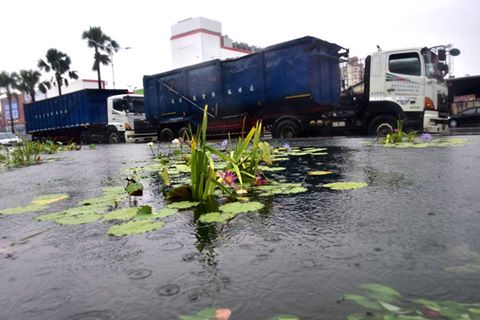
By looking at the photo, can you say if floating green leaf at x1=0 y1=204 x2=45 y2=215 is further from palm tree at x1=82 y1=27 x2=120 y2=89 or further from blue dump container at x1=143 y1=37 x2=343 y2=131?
palm tree at x1=82 y1=27 x2=120 y2=89

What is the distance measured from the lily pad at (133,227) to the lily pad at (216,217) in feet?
0.63

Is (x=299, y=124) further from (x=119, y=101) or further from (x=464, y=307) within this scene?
(x=464, y=307)

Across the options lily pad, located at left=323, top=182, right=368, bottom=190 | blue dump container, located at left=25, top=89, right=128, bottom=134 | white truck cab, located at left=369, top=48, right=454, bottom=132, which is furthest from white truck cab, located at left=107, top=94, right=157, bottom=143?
lily pad, located at left=323, top=182, right=368, bottom=190

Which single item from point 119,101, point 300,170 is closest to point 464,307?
point 300,170

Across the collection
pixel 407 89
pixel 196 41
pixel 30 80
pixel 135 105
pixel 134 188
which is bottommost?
pixel 134 188

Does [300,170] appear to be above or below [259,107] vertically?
below

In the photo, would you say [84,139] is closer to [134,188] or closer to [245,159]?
[245,159]

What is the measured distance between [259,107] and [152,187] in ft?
29.3

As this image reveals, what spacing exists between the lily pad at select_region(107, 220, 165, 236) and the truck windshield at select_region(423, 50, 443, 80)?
8940mm

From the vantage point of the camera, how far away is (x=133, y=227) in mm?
1638

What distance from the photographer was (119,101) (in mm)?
15578

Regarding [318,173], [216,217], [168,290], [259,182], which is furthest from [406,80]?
[168,290]

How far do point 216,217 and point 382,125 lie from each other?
8676mm

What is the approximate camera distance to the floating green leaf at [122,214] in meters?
1.85
